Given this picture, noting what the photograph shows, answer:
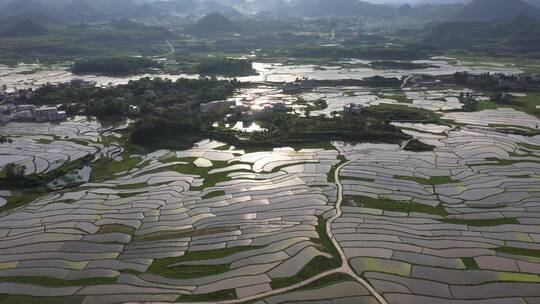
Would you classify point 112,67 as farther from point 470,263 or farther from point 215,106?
point 470,263

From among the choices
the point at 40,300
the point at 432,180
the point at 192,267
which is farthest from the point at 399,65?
A: the point at 40,300

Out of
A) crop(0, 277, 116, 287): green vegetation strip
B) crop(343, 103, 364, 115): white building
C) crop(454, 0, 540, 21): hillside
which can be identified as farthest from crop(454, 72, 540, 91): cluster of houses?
crop(454, 0, 540, 21): hillside

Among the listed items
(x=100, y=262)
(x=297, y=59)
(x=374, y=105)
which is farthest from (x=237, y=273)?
(x=297, y=59)

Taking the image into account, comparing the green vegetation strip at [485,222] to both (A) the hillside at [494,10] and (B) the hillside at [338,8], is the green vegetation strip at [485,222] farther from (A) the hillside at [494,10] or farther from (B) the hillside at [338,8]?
(B) the hillside at [338,8]

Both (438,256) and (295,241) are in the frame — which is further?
(295,241)

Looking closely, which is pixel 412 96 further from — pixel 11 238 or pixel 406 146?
pixel 11 238

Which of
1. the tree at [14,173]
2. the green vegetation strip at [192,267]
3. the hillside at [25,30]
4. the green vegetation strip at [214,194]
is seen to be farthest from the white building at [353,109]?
the hillside at [25,30]
